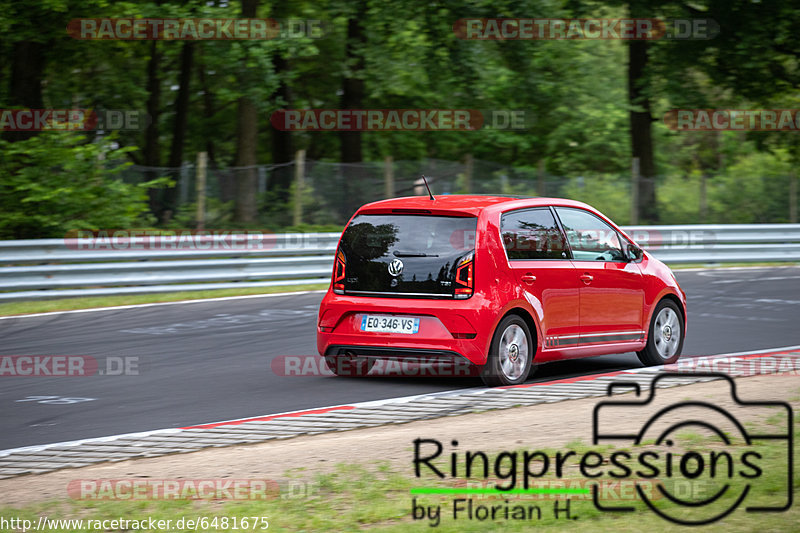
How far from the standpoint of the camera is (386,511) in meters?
5.43

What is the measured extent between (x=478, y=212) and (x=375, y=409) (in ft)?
6.32

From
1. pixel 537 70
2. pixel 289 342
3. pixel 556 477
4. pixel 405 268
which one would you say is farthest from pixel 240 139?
pixel 556 477

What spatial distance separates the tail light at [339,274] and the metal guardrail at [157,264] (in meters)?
7.64

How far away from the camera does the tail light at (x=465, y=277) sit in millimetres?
9031

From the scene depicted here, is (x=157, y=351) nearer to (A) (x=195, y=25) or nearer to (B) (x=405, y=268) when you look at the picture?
(B) (x=405, y=268)

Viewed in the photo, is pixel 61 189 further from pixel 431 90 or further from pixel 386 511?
pixel 431 90

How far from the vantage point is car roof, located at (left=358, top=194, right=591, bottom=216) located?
9.26 meters

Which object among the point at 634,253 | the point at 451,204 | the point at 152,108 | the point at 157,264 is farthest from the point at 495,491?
the point at 152,108

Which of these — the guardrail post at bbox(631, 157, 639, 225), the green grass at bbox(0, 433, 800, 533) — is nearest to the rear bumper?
the green grass at bbox(0, 433, 800, 533)

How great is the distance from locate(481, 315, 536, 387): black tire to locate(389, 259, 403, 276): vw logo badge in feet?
3.05

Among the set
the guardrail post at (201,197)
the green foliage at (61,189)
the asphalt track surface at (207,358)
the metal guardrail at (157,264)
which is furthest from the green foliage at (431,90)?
the asphalt track surface at (207,358)

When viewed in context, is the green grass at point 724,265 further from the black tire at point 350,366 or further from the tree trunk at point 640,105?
the black tire at point 350,366

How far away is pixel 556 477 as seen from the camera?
6020mm

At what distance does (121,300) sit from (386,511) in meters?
11.6
